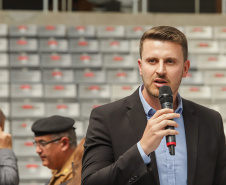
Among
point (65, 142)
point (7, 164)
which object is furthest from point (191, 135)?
point (65, 142)

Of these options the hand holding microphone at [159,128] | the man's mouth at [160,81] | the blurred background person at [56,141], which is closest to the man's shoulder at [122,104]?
the man's mouth at [160,81]

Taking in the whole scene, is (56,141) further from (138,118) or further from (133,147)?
(133,147)

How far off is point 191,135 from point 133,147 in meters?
0.30

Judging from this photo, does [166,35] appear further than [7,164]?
No

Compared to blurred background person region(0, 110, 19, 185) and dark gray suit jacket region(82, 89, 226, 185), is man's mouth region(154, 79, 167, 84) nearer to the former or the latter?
dark gray suit jacket region(82, 89, 226, 185)

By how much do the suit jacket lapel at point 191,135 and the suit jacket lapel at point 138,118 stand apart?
135mm

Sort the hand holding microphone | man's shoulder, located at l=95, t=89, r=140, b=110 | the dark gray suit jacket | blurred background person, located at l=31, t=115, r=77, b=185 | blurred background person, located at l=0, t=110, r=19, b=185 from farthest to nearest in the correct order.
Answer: blurred background person, located at l=31, t=115, r=77, b=185 < blurred background person, located at l=0, t=110, r=19, b=185 < man's shoulder, located at l=95, t=89, r=140, b=110 < the dark gray suit jacket < the hand holding microphone

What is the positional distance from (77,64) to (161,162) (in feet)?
23.5

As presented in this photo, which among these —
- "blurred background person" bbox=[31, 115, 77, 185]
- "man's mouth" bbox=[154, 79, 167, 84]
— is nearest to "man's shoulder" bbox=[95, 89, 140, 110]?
"man's mouth" bbox=[154, 79, 167, 84]

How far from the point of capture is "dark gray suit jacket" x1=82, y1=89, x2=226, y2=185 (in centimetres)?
197

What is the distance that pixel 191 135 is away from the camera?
218 cm

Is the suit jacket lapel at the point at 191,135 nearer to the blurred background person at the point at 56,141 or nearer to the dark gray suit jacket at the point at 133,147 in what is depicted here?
the dark gray suit jacket at the point at 133,147

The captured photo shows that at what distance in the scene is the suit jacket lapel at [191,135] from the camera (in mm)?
2102

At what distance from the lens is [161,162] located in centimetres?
209
